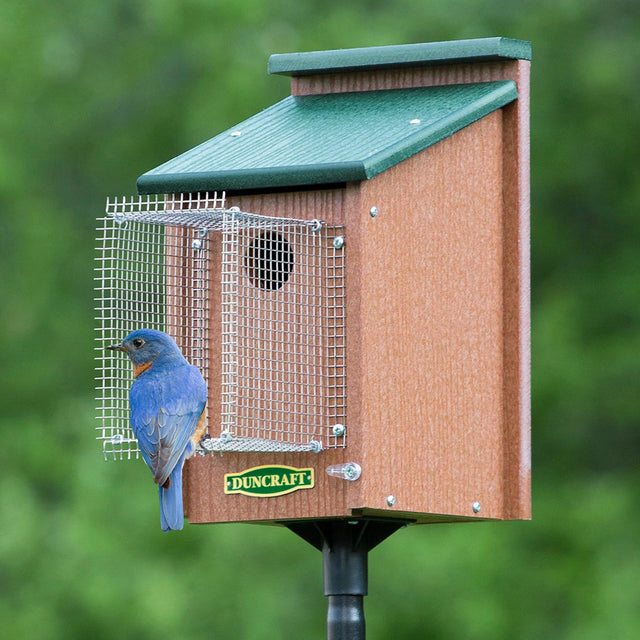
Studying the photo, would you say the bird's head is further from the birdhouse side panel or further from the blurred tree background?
the blurred tree background

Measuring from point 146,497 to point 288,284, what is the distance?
606 centimetres

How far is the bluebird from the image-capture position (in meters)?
6.11

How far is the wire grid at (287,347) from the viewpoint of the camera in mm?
6117

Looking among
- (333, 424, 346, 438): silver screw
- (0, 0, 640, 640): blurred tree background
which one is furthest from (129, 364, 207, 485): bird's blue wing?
(0, 0, 640, 640): blurred tree background

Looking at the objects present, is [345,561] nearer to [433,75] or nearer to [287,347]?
[287,347]

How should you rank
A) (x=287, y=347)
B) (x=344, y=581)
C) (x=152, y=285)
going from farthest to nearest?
(x=152, y=285) → (x=344, y=581) → (x=287, y=347)

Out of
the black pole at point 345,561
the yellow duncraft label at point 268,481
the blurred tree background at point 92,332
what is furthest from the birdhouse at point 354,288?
the blurred tree background at point 92,332

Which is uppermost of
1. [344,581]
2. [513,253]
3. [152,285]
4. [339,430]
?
[513,253]

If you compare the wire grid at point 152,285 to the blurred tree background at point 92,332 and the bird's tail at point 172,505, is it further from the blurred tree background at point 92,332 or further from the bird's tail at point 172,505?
the blurred tree background at point 92,332

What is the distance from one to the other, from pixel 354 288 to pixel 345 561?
2.91 ft

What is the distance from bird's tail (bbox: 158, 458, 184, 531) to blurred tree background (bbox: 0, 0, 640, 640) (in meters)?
5.47

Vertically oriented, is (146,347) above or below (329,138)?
below

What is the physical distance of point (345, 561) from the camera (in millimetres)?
6367

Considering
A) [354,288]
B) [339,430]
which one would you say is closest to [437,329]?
[354,288]
